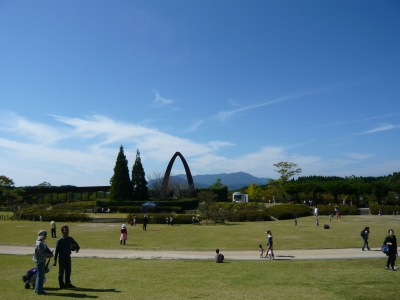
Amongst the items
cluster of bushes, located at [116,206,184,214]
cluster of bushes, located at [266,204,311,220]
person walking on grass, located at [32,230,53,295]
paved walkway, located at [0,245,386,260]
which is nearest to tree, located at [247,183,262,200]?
cluster of bushes, located at [116,206,184,214]

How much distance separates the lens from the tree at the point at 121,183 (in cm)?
6266

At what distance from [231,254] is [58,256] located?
35.6 feet

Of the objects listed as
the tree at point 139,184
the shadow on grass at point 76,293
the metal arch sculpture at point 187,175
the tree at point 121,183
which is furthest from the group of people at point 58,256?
the metal arch sculpture at point 187,175

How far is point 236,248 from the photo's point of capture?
20.2 m

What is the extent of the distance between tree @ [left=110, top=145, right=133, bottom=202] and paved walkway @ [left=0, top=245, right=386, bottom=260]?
141 feet

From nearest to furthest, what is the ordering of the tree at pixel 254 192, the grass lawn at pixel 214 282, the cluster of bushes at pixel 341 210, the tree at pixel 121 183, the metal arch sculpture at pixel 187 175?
the grass lawn at pixel 214 282 < the cluster of bushes at pixel 341 210 < the tree at pixel 121 183 < the metal arch sculpture at pixel 187 175 < the tree at pixel 254 192

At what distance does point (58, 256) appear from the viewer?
9227 millimetres

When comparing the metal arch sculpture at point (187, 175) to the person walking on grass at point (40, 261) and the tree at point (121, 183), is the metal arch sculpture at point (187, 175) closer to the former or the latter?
the tree at point (121, 183)

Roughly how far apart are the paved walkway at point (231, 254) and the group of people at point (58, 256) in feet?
27.1

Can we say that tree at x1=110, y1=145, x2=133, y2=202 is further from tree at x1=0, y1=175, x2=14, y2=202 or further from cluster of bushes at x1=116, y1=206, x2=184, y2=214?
tree at x1=0, y1=175, x2=14, y2=202

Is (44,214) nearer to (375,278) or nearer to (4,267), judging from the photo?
(4,267)

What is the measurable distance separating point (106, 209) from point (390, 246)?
49750 mm

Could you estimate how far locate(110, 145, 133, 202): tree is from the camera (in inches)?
2467

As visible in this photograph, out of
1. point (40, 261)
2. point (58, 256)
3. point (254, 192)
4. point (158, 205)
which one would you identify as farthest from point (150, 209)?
point (254, 192)
